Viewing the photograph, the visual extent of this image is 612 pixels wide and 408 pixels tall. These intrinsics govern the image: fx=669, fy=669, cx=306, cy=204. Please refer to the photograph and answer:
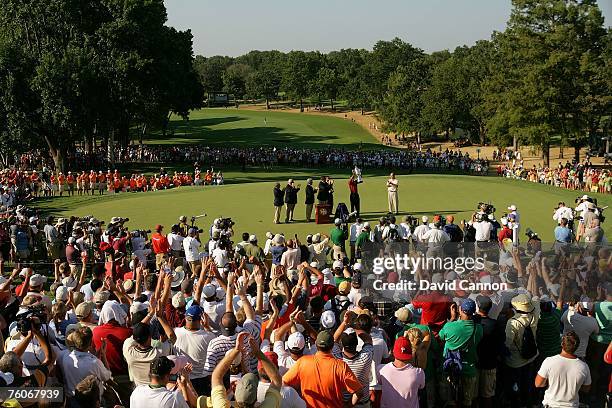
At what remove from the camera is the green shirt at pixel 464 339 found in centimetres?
828

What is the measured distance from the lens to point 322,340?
6719mm

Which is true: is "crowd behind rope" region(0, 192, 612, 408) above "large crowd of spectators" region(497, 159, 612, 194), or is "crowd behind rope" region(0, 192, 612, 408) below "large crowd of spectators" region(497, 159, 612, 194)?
above

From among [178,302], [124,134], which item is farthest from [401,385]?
[124,134]

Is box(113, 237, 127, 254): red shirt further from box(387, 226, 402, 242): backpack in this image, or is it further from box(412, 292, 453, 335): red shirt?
box(412, 292, 453, 335): red shirt

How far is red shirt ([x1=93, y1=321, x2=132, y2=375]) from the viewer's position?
26.2 feet

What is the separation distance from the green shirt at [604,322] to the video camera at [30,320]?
23.7 ft

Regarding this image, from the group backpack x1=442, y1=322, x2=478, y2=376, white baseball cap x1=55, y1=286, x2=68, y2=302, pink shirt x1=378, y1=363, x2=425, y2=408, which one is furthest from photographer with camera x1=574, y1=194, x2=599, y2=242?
white baseball cap x1=55, y1=286, x2=68, y2=302

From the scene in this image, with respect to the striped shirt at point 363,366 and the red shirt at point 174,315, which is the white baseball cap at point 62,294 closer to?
the red shirt at point 174,315

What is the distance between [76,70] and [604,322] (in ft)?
138

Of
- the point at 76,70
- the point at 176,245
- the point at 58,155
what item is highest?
the point at 76,70

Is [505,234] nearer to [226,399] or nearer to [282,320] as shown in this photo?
[282,320]

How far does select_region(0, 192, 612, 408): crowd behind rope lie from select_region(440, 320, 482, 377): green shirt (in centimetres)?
2

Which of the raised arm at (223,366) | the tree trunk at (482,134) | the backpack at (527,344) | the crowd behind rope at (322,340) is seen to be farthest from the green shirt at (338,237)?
the tree trunk at (482,134)

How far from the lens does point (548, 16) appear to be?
55438 millimetres
